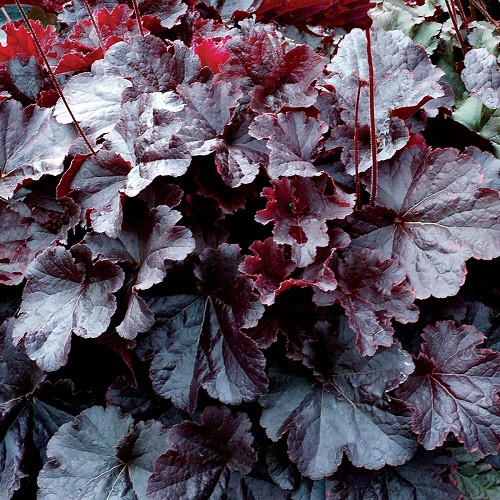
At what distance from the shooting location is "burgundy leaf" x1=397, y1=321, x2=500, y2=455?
0.95m

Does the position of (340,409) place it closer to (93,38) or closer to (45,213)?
(45,213)

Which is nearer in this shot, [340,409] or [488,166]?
[340,409]

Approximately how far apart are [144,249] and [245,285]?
0.72 feet

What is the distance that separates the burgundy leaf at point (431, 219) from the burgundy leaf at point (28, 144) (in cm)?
67

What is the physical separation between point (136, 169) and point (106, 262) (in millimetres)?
193

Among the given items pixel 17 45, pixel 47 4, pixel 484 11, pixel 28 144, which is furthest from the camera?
pixel 47 4

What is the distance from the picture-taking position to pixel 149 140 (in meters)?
1.05

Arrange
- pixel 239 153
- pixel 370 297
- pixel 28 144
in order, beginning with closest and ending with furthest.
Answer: pixel 370 297, pixel 239 153, pixel 28 144

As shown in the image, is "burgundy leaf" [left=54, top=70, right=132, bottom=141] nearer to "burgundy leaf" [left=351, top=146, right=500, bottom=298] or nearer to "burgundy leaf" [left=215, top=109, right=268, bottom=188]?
"burgundy leaf" [left=215, top=109, right=268, bottom=188]

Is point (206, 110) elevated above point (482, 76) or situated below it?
above

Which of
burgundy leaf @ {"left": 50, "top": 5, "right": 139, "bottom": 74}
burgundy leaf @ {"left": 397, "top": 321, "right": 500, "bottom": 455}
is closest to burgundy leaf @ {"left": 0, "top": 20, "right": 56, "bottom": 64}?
burgundy leaf @ {"left": 50, "top": 5, "right": 139, "bottom": 74}

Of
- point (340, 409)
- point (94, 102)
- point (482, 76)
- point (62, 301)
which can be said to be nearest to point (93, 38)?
point (94, 102)

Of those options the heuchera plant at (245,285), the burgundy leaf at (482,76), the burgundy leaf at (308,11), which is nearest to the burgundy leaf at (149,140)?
the heuchera plant at (245,285)

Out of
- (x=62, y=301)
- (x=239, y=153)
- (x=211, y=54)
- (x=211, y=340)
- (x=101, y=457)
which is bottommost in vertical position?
(x=101, y=457)
